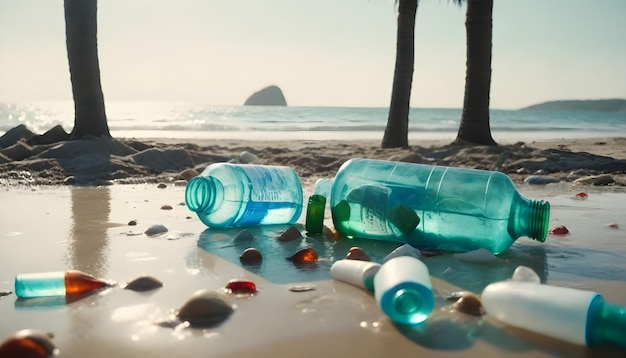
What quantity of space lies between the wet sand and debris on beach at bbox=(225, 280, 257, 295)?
0.04 m

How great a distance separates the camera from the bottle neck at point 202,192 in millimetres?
2725

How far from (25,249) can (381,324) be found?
1.68 meters

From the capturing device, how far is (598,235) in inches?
113

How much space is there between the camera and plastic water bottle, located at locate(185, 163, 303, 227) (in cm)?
280

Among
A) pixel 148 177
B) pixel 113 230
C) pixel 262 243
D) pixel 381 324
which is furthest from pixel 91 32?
pixel 381 324

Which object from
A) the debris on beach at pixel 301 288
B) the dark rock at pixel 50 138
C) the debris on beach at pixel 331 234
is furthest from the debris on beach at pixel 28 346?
the dark rock at pixel 50 138

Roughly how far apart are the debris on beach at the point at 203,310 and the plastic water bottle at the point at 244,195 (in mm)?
1196

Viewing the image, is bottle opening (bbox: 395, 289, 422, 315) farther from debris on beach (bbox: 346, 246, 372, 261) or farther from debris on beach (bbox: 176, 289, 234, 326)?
debris on beach (bbox: 346, 246, 372, 261)

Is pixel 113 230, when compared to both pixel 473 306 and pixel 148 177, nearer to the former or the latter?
pixel 473 306

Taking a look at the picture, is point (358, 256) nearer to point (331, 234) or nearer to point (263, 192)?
point (331, 234)

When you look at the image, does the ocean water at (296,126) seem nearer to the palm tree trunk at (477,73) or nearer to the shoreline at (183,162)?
the palm tree trunk at (477,73)

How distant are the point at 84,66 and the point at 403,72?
5.14 metres

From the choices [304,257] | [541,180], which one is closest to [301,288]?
[304,257]

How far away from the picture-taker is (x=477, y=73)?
30.2 ft
